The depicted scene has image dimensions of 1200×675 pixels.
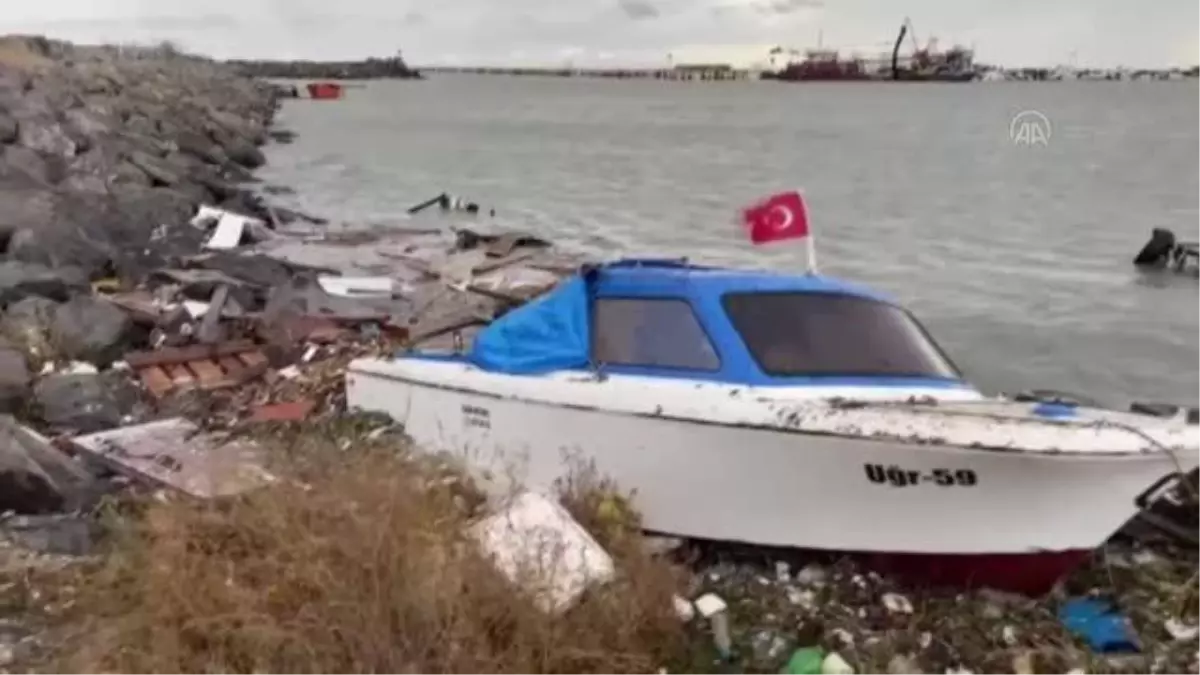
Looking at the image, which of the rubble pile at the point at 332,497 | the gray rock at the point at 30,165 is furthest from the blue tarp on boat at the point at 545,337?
the gray rock at the point at 30,165

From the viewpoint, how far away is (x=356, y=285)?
17531 mm

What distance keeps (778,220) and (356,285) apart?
30.0ft

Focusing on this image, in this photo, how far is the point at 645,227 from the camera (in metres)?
35.6

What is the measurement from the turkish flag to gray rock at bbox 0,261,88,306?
26.9 feet

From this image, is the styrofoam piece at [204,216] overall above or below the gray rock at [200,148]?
above

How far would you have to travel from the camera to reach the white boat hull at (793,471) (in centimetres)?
731

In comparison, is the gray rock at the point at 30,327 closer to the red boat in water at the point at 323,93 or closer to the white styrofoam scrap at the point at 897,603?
the white styrofoam scrap at the point at 897,603

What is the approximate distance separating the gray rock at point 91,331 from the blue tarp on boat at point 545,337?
17.2ft

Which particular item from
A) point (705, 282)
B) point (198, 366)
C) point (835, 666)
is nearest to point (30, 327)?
point (198, 366)

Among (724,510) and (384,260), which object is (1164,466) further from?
(384,260)

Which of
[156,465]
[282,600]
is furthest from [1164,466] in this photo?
[156,465]

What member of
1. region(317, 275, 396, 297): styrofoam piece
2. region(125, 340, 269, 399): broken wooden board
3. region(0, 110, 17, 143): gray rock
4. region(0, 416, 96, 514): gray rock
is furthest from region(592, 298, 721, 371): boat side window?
region(0, 110, 17, 143): gray rock

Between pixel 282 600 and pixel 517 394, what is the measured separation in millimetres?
3003

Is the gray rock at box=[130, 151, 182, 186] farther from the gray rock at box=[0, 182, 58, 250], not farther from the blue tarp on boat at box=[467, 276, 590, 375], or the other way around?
the blue tarp on boat at box=[467, 276, 590, 375]
